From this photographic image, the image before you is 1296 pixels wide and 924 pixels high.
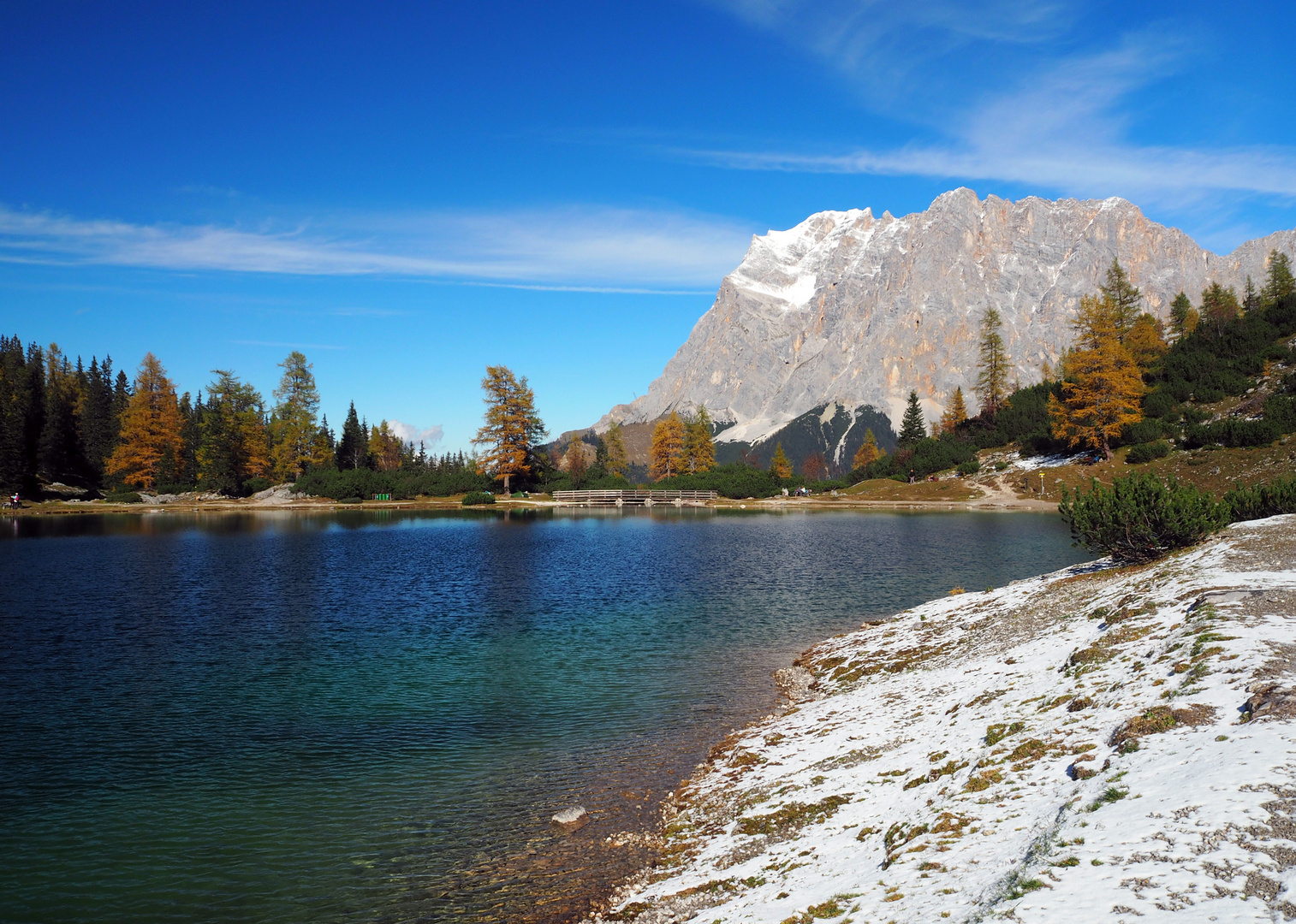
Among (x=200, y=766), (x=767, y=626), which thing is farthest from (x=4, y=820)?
(x=767, y=626)

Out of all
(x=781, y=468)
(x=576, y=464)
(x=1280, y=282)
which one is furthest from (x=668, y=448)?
(x=1280, y=282)

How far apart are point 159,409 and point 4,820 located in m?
122

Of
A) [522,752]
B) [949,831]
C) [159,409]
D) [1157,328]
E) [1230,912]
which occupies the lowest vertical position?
[522,752]

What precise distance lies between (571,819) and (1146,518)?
16690 millimetres

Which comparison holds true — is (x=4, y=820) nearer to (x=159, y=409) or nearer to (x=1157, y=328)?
(x=159, y=409)

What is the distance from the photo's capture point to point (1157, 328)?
119 m

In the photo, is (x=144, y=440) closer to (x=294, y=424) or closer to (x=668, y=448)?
(x=294, y=424)

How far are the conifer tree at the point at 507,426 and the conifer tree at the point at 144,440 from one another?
159 feet

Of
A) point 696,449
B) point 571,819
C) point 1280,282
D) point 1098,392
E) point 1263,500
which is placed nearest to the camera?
point 571,819

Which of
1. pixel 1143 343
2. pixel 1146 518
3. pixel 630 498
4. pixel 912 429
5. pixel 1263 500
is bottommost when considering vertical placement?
pixel 630 498

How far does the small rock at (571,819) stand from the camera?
1181 centimetres

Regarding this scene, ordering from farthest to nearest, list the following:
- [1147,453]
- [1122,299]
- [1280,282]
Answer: [1280,282] < [1122,299] < [1147,453]

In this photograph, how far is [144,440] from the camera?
107438mm

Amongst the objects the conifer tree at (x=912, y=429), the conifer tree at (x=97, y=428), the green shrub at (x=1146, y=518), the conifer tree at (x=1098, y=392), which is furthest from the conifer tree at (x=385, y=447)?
the green shrub at (x=1146, y=518)
